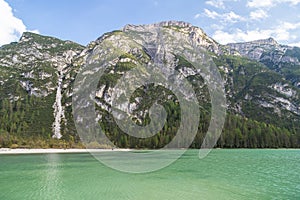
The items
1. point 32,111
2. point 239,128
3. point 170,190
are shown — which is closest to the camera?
point 170,190

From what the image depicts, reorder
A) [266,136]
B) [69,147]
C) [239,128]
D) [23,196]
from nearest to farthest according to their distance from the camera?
[23,196]
[69,147]
[266,136]
[239,128]

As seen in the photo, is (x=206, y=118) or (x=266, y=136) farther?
(x=206, y=118)

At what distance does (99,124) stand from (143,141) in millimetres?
45967

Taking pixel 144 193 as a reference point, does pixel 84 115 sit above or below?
above

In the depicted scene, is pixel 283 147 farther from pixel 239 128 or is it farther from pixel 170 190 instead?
pixel 170 190

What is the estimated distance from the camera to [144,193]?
2725 cm

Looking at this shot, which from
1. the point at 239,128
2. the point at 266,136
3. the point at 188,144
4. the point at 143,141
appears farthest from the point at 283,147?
the point at 143,141

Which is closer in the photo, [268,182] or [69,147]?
[268,182]

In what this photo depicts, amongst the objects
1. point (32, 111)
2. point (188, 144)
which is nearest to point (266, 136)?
point (188, 144)

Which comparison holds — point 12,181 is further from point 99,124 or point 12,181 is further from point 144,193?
point 99,124

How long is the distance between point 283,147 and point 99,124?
105 metres

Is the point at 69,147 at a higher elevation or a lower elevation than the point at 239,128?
lower

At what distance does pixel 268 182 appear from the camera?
33.0 metres

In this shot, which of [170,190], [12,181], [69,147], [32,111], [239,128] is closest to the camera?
[170,190]
